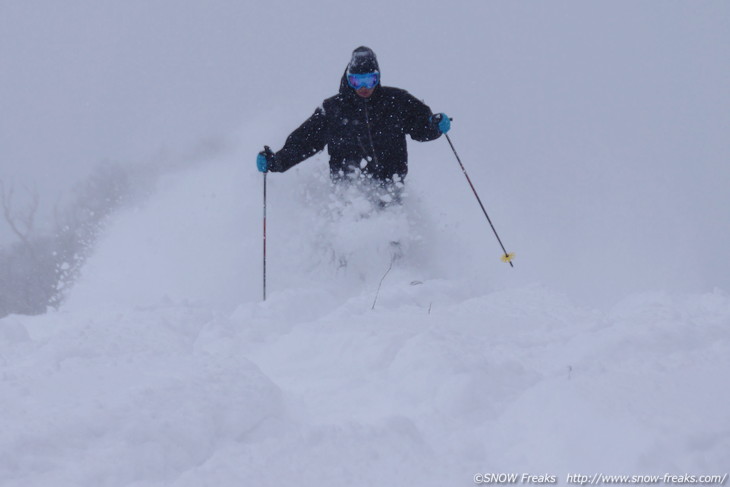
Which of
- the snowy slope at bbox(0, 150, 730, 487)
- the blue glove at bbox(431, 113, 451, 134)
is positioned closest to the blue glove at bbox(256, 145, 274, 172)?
the blue glove at bbox(431, 113, 451, 134)

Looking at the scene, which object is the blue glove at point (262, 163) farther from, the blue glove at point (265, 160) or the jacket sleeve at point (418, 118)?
the jacket sleeve at point (418, 118)

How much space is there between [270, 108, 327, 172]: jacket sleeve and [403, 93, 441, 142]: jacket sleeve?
2.89ft

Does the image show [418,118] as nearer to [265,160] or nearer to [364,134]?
[364,134]

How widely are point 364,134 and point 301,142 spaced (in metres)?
0.69

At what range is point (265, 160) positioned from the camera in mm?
6188

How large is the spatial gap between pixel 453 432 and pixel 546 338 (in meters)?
1.26

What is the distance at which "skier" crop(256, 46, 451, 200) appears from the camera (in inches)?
242

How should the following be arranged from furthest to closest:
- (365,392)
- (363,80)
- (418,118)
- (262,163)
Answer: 1. (418,118)
2. (262,163)
3. (363,80)
4. (365,392)

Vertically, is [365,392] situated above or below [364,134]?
below

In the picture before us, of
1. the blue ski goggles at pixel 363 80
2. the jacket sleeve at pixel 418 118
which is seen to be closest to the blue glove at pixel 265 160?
the blue ski goggles at pixel 363 80

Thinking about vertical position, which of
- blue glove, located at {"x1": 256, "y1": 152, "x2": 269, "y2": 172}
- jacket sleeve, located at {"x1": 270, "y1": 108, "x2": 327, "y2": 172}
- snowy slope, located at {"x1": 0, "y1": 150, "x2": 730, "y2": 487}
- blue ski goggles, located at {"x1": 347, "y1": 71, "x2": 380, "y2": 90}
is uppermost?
blue ski goggles, located at {"x1": 347, "y1": 71, "x2": 380, "y2": 90}

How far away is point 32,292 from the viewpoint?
108ft

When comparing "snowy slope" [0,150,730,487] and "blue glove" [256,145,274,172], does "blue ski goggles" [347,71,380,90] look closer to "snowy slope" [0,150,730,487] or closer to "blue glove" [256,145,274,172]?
"blue glove" [256,145,274,172]

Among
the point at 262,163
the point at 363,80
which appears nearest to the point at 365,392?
the point at 363,80
